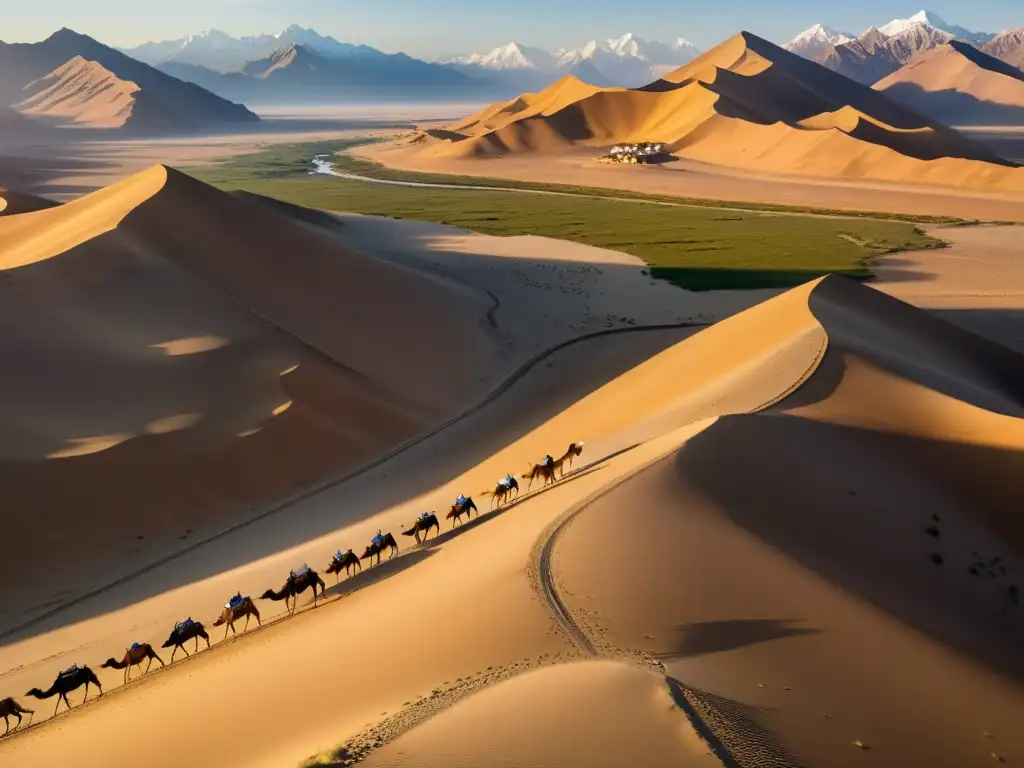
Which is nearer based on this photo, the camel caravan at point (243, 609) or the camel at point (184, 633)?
A: the camel caravan at point (243, 609)

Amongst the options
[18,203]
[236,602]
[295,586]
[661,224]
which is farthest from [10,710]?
[661,224]

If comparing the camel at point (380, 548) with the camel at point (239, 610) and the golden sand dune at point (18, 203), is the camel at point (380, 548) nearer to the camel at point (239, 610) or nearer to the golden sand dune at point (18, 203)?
the camel at point (239, 610)

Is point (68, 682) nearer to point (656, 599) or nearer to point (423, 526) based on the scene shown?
point (423, 526)

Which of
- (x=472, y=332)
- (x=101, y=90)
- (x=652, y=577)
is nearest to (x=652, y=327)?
(x=472, y=332)

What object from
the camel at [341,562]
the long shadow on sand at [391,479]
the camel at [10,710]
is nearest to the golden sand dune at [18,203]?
the long shadow on sand at [391,479]

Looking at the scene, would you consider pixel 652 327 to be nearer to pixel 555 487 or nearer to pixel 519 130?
pixel 555 487

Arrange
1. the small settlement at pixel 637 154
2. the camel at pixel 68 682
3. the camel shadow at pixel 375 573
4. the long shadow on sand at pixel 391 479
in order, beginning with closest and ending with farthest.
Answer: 1. the camel at pixel 68 682
2. the camel shadow at pixel 375 573
3. the long shadow on sand at pixel 391 479
4. the small settlement at pixel 637 154

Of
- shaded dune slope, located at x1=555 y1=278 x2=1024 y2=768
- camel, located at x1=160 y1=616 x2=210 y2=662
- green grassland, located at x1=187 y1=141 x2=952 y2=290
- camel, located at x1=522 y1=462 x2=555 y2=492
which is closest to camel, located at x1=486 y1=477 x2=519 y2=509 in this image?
camel, located at x1=522 y1=462 x2=555 y2=492
